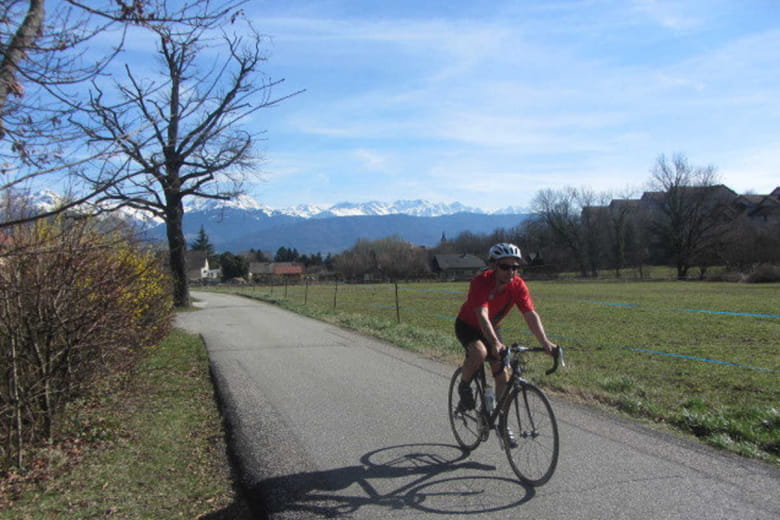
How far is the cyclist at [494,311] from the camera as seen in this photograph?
15.8ft

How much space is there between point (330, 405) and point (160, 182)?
4.52m

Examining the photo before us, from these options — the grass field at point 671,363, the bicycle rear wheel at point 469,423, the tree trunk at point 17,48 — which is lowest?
the grass field at point 671,363

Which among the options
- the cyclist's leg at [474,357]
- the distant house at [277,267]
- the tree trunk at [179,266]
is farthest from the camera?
the distant house at [277,267]

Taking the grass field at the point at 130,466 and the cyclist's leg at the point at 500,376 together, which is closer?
the grass field at the point at 130,466

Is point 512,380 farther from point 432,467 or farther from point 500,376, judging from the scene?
point 432,467

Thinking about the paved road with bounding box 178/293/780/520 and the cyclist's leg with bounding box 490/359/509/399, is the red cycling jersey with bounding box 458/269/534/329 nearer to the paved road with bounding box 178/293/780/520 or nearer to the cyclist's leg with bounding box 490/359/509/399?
the cyclist's leg with bounding box 490/359/509/399

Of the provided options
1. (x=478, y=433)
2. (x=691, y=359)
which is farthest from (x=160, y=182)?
(x=691, y=359)

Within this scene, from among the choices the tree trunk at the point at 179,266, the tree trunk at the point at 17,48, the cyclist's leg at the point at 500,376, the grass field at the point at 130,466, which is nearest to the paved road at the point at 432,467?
the grass field at the point at 130,466

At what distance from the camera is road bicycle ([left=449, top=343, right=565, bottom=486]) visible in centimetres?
441

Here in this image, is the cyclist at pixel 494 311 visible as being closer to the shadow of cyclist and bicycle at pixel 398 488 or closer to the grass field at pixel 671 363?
the shadow of cyclist and bicycle at pixel 398 488

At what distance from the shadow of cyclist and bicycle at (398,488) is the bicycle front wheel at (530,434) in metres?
0.15

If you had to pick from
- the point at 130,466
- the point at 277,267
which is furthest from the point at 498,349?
the point at 277,267

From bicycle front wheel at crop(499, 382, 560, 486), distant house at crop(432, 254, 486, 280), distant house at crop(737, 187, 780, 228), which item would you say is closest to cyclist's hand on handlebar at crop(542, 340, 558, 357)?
bicycle front wheel at crop(499, 382, 560, 486)

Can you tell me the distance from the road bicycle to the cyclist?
0.14 metres
